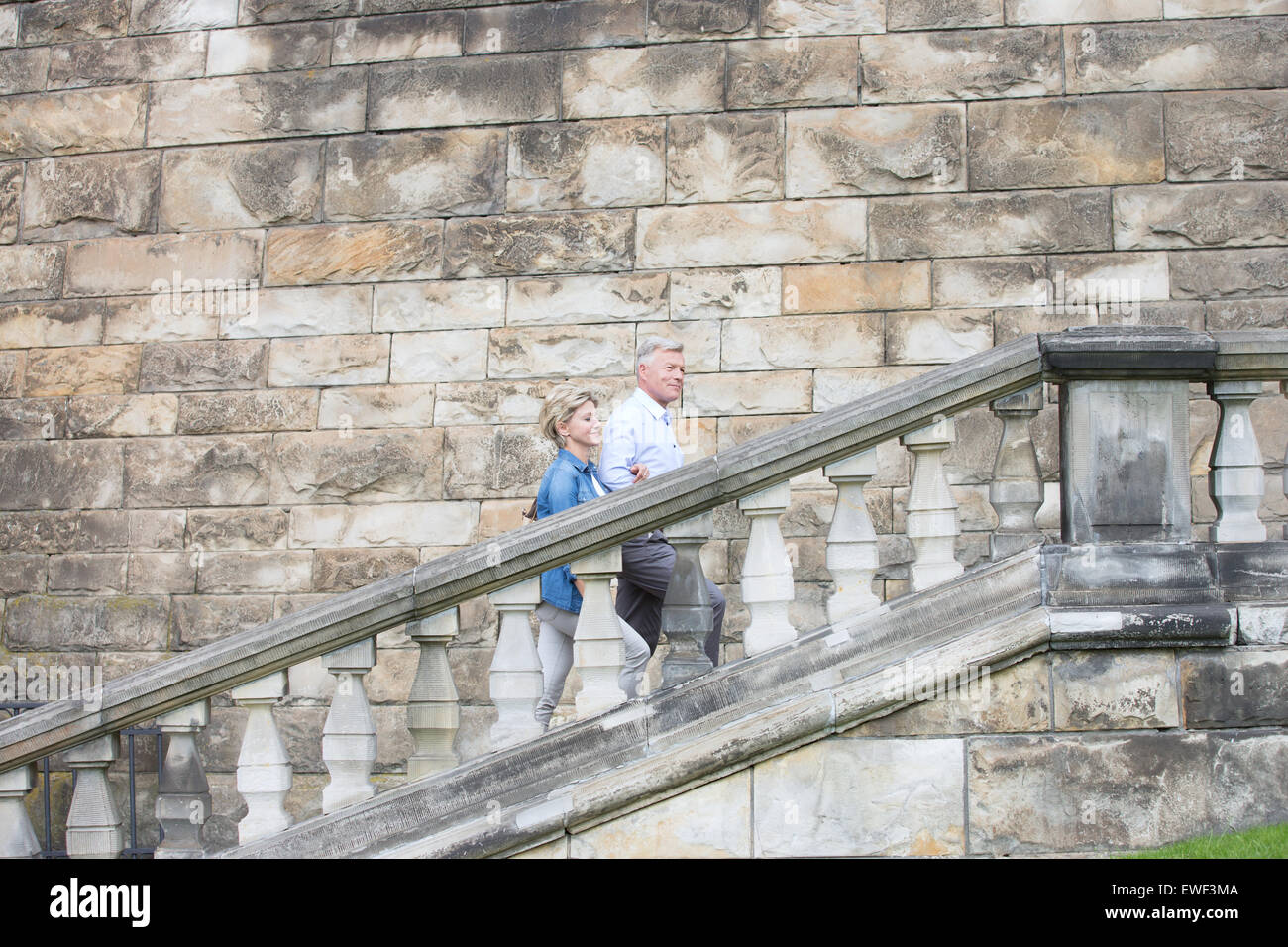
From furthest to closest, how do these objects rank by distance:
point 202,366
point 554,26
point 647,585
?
point 202,366 < point 554,26 < point 647,585

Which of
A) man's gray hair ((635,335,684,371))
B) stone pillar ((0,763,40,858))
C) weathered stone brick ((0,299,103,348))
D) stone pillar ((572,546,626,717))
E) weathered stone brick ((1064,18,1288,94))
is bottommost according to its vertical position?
stone pillar ((0,763,40,858))

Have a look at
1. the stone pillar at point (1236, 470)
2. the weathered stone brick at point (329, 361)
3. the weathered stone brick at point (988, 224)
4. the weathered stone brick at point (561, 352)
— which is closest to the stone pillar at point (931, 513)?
the stone pillar at point (1236, 470)

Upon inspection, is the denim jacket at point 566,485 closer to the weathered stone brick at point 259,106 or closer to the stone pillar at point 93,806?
the stone pillar at point 93,806

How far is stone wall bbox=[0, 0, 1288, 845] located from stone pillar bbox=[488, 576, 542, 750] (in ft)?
8.19

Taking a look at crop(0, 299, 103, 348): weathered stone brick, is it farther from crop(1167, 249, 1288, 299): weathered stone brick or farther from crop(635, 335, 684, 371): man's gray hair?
crop(1167, 249, 1288, 299): weathered stone brick

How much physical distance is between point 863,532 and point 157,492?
15.7 ft

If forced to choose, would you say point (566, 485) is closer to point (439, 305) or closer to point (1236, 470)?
point (1236, 470)

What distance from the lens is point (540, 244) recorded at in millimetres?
6777

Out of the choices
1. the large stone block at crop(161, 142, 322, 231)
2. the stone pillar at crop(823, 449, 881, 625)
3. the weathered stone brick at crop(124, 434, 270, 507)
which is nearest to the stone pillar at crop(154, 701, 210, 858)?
the stone pillar at crop(823, 449, 881, 625)

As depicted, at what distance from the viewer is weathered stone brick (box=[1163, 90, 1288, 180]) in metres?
6.27

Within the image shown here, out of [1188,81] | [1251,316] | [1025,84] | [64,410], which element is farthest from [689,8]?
[64,410]

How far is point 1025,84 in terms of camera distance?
6438 millimetres

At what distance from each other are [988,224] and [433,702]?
422 centimetres

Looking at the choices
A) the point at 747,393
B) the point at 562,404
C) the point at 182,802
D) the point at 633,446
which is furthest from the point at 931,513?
the point at 747,393
